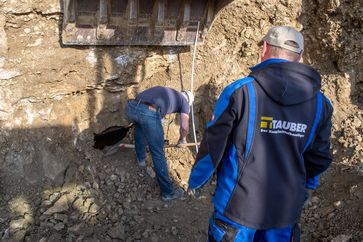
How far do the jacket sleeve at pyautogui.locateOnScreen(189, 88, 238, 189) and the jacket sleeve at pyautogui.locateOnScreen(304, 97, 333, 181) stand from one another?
0.60 metres

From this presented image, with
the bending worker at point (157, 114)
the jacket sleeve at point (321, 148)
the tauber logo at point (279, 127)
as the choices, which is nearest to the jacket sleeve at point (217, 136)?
the tauber logo at point (279, 127)

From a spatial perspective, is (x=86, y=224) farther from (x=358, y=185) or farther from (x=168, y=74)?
(x=358, y=185)

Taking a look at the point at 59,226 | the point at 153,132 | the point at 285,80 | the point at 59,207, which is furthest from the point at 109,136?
the point at 285,80

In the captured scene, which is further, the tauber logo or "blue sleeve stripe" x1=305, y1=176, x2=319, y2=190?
"blue sleeve stripe" x1=305, y1=176, x2=319, y2=190

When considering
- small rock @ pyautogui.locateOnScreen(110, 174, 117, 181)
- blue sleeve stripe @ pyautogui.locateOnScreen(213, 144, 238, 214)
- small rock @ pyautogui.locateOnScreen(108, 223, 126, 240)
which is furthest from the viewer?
small rock @ pyautogui.locateOnScreen(110, 174, 117, 181)

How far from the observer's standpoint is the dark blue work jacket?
2.29 metres

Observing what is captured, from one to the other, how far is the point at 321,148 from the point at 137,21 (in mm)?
2754

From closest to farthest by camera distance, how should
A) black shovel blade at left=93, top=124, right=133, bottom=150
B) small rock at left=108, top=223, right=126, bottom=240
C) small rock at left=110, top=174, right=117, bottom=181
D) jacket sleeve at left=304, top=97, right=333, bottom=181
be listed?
jacket sleeve at left=304, top=97, right=333, bottom=181 → small rock at left=108, top=223, right=126, bottom=240 → small rock at left=110, top=174, right=117, bottom=181 → black shovel blade at left=93, top=124, right=133, bottom=150

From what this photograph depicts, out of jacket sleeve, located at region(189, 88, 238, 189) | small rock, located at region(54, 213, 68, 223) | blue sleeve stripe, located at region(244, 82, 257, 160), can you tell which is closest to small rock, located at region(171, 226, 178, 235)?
small rock, located at region(54, 213, 68, 223)

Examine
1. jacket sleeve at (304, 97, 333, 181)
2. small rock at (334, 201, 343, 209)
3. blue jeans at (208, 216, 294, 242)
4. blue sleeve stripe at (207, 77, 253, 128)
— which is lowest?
small rock at (334, 201, 343, 209)

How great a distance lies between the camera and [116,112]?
518cm

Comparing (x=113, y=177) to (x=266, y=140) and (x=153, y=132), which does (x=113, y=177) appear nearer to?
(x=153, y=132)

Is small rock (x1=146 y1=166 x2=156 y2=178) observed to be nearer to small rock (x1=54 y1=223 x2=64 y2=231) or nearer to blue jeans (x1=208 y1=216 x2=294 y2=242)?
small rock (x1=54 y1=223 x2=64 y2=231)

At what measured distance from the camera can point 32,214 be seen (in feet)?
13.5
